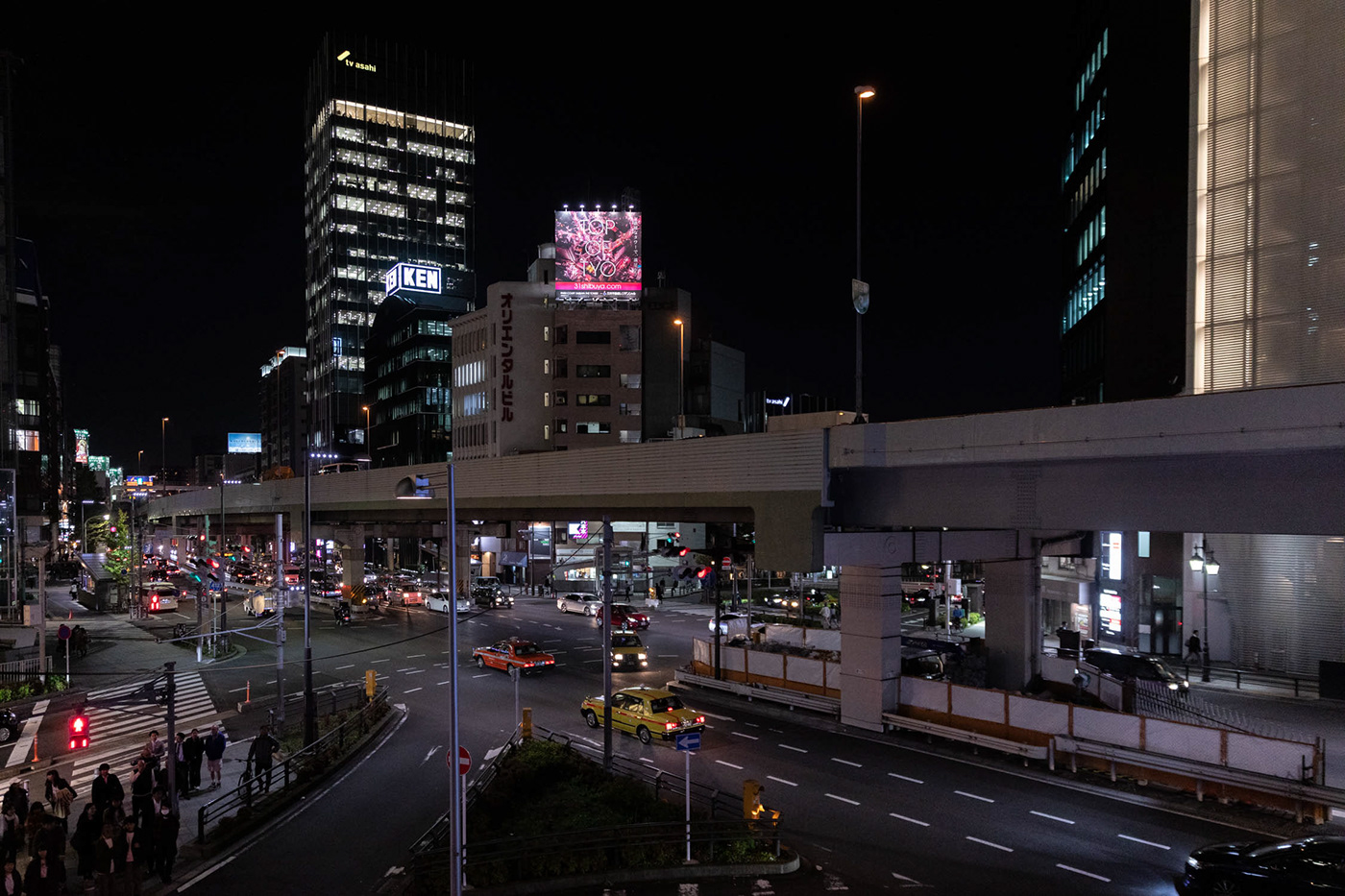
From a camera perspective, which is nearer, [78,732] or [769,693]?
[78,732]

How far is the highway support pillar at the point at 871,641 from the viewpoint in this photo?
26.5 metres

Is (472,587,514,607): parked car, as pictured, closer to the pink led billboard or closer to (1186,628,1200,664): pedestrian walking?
the pink led billboard

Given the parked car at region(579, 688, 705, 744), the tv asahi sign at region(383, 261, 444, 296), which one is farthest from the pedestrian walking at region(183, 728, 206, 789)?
the tv asahi sign at region(383, 261, 444, 296)

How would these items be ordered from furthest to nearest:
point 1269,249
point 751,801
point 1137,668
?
point 1269,249
point 1137,668
point 751,801

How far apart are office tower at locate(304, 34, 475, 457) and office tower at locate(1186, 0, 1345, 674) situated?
131 metres

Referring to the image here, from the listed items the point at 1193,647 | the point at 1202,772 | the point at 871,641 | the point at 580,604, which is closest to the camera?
the point at 1202,772

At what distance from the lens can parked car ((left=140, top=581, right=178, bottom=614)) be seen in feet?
207

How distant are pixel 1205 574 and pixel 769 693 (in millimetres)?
21625

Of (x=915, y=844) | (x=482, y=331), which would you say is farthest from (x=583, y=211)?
(x=915, y=844)

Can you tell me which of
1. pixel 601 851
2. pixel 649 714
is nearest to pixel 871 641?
pixel 649 714

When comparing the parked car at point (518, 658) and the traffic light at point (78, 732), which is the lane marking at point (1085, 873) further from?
the parked car at point (518, 658)

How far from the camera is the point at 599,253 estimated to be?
3533 inches

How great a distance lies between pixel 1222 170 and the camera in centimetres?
3978

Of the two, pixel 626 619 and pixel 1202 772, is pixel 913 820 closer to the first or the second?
pixel 1202 772
